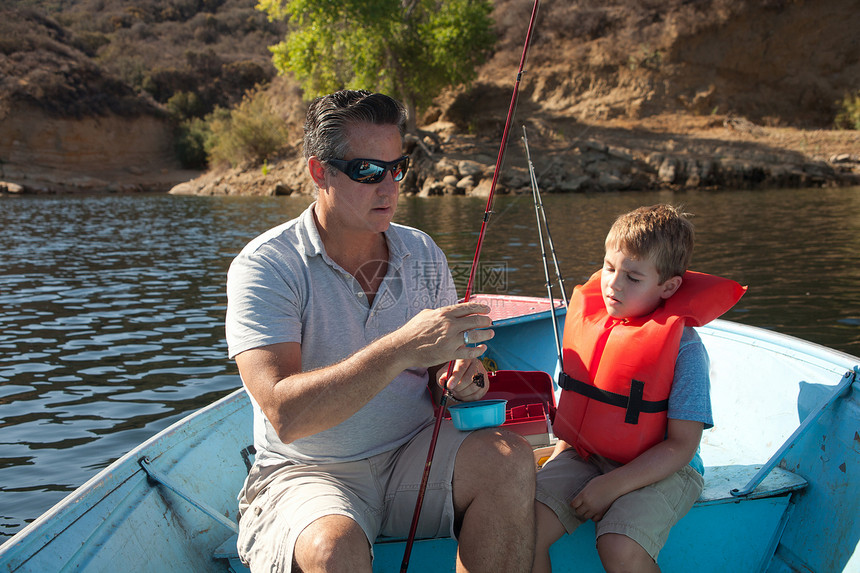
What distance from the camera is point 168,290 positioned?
9906 mm

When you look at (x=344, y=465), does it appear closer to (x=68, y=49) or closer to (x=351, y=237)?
(x=351, y=237)

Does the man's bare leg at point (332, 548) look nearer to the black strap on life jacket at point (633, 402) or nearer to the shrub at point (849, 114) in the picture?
the black strap on life jacket at point (633, 402)

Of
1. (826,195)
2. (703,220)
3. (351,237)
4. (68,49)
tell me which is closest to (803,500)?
(351,237)

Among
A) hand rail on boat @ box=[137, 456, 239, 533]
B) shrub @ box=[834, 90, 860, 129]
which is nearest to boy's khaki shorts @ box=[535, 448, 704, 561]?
hand rail on boat @ box=[137, 456, 239, 533]

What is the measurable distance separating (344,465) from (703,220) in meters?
15.2

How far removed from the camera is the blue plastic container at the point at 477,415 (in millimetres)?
2252

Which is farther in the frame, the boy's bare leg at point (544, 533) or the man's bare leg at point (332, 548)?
the boy's bare leg at point (544, 533)

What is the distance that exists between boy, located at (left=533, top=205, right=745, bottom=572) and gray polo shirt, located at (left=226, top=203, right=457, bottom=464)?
596mm

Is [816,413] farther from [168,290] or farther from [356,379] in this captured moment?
[168,290]

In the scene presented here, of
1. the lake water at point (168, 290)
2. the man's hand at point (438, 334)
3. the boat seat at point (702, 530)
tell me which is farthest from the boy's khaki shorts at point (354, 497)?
the lake water at point (168, 290)

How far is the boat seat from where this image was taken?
93.4 inches

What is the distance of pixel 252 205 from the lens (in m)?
25.3

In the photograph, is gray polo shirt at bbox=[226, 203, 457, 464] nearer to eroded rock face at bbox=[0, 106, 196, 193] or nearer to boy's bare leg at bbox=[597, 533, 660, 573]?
boy's bare leg at bbox=[597, 533, 660, 573]

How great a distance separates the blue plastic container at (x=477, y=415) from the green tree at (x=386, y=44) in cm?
2765
